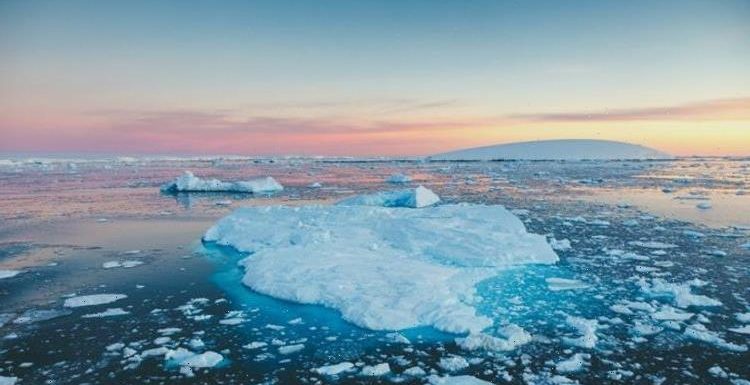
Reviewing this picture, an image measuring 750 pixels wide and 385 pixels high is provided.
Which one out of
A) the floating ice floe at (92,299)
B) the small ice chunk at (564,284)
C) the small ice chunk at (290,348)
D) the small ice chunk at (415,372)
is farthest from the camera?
the small ice chunk at (564,284)

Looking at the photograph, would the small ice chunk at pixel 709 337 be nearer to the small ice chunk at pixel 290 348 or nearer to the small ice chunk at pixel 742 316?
the small ice chunk at pixel 742 316

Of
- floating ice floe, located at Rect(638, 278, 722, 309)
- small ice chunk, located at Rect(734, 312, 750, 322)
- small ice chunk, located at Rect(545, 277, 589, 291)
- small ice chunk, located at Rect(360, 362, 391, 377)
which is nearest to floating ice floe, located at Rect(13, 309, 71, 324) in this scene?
small ice chunk, located at Rect(360, 362, 391, 377)

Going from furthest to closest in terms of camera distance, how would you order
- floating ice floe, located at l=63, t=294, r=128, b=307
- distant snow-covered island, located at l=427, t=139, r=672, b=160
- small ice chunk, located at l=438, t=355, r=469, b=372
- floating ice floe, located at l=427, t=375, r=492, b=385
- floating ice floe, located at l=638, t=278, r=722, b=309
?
distant snow-covered island, located at l=427, t=139, r=672, b=160, floating ice floe, located at l=63, t=294, r=128, b=307, floating ice floe, located at l=638, t=278, r=722, b=309, small ice chunk, located at l=438, t=355, r=469, b=372, floating ice floe, located at l=427, t=375, r=492, b=385

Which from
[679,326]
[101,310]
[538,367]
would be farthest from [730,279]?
[101,310]

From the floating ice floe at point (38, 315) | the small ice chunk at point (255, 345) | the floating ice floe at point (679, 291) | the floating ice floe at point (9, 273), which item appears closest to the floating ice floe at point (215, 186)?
the floating ice floe at point (9, 273)

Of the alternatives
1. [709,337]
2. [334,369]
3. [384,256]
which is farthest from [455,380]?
[384,256]

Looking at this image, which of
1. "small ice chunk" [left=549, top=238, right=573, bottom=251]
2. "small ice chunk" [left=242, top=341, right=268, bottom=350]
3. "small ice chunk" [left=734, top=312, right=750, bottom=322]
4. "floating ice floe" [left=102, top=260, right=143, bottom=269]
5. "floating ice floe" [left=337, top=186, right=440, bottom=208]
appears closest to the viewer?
"small ice chunk" [left=242, top=341, right=268, bottom=350]

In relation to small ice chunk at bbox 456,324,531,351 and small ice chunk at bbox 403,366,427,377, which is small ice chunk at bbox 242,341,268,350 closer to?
small ice chunk at bbox 403,366,427,377
